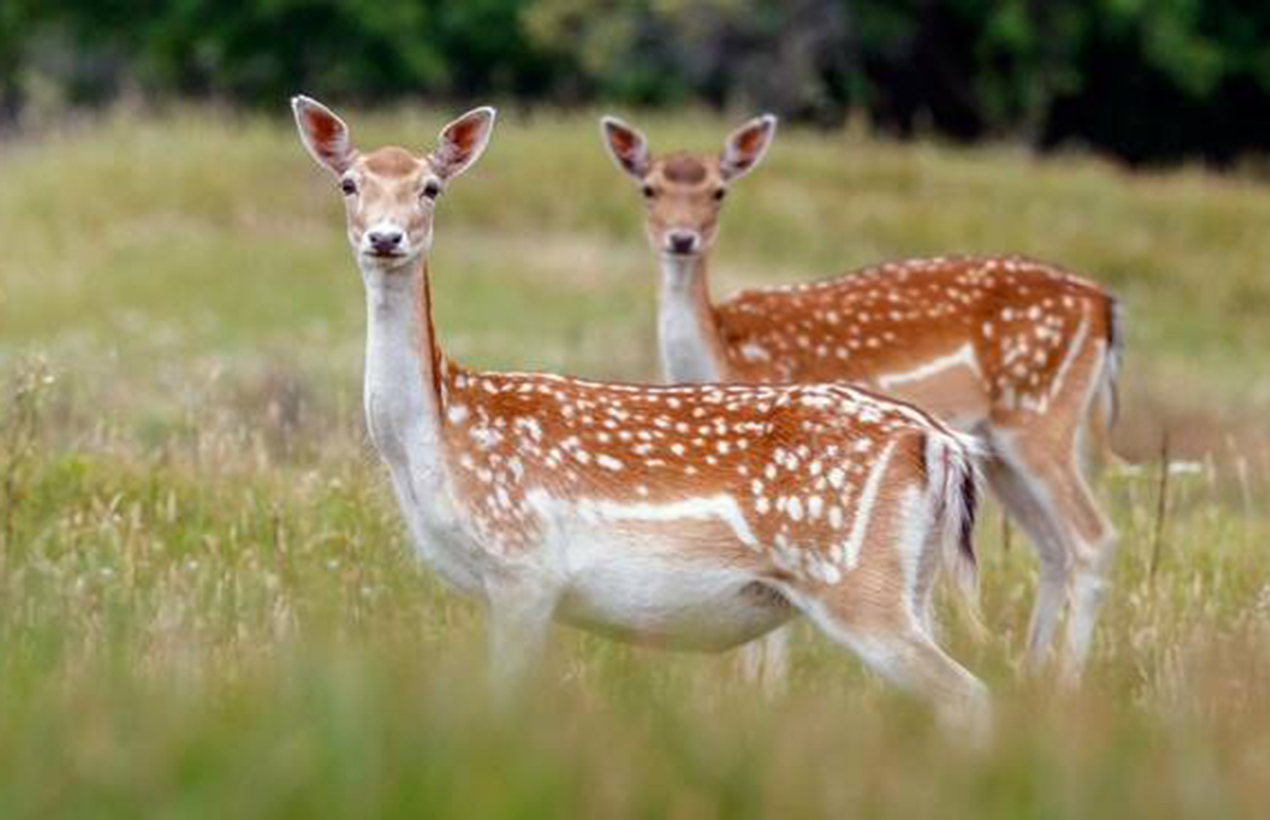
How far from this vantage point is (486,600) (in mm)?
6930

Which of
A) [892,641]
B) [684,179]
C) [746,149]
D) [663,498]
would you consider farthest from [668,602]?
[746,149]

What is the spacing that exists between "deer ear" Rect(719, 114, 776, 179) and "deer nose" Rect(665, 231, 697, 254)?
1.69ft

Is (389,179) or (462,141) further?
(462,141)

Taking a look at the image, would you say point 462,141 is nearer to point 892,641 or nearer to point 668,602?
point 668,602

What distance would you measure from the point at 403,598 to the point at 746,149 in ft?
12.5

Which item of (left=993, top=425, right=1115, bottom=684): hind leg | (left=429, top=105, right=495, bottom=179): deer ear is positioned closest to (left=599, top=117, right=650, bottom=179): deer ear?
(left=993, top=425, right=1115, bottom=684): hind leg

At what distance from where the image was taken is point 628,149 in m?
10.7

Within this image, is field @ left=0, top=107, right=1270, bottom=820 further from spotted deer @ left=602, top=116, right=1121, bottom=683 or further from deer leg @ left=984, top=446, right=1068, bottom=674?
spotted deer @ left=602, top=116, right=1121, bottom=683

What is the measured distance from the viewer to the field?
4.16 meters

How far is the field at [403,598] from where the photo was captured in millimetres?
4156

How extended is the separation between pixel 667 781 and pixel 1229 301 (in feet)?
63.4

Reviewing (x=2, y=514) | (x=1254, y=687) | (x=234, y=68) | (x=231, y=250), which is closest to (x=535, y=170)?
(x=231, y=250)

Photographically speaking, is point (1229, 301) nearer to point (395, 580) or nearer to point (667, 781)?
point (395, 580)

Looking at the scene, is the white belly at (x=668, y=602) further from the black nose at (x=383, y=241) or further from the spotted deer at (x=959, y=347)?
the spotted deer at (x=959, y=347)
